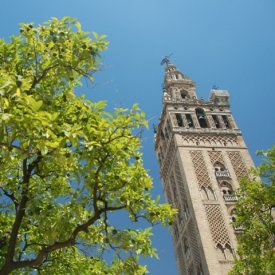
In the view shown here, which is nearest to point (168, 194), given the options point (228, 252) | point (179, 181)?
point (179, 181)

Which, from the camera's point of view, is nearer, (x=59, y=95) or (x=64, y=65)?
(x=64, y=65)

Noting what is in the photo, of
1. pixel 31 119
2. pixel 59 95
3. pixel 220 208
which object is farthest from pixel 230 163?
pixel 31 119

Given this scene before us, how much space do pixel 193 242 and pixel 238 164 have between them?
384 inches

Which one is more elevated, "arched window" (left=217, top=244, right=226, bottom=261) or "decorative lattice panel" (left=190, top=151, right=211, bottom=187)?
"decorative lattice panel" (left=190, top=151, right=211, bottom=187)

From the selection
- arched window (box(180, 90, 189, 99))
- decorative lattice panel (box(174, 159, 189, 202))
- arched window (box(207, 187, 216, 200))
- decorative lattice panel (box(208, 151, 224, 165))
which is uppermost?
arched window (box(180, 90, 189, 99))

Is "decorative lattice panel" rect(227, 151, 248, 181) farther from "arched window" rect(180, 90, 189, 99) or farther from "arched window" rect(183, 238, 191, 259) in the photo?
"arched window" rect(180, 90, 189, 99)

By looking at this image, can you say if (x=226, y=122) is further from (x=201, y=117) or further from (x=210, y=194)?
(x=210, y=194)

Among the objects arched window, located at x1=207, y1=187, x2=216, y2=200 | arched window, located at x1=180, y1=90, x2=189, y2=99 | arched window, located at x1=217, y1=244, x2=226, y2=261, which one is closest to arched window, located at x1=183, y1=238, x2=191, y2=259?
arched window, located at x1=217, y1=244, x2=226, y2=261

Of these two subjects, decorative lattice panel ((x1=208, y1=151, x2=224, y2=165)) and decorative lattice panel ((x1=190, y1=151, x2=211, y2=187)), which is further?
decorative lattice panel ((x1=208, y1=151, x2=224, y2=165))

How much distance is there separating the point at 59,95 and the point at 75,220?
9.52 ft

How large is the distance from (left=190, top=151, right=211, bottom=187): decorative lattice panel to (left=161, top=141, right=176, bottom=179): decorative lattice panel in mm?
2659

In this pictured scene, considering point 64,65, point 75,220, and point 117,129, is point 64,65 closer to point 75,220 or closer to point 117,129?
point 117,129

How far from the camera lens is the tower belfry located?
114 ft

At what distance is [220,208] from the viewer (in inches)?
1453
